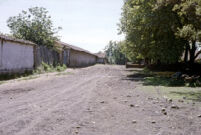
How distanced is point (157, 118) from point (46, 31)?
26359 mm

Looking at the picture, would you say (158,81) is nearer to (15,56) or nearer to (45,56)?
(15,56)

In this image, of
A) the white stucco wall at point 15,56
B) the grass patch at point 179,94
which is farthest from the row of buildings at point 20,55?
the grass patch at point 179,94

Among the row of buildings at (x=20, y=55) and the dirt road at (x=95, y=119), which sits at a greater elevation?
the row of buildings at (x=20, y=55)

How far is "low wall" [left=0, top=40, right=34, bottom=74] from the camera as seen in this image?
1462 centimetres

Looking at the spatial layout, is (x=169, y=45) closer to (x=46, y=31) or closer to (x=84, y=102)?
(x=84, y=102)

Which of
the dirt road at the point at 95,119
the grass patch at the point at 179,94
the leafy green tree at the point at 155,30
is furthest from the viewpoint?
the leafy green tree at the point at 155,30

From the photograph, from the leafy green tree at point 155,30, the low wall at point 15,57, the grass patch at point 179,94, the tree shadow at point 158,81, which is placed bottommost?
the grass patch at point 179,94

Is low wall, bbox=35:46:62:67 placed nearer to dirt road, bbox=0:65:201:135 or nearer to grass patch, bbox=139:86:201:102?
grass patch, bbox=139:86:201:102

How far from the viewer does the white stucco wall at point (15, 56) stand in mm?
14641

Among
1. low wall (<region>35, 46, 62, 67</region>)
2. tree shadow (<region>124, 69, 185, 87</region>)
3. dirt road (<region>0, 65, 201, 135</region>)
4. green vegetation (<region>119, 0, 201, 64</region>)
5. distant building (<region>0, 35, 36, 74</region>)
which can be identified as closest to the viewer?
dirt road (<region>0, 65, 201, 135</region>)

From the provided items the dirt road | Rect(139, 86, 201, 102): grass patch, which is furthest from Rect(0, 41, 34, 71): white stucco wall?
Rect(139, 86, 201, 102): grass patch

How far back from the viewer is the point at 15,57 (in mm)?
16203

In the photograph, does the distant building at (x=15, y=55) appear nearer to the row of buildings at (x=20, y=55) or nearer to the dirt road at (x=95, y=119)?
the row of buildings at (x=20, y=55)

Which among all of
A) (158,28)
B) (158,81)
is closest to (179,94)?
(158,81)
